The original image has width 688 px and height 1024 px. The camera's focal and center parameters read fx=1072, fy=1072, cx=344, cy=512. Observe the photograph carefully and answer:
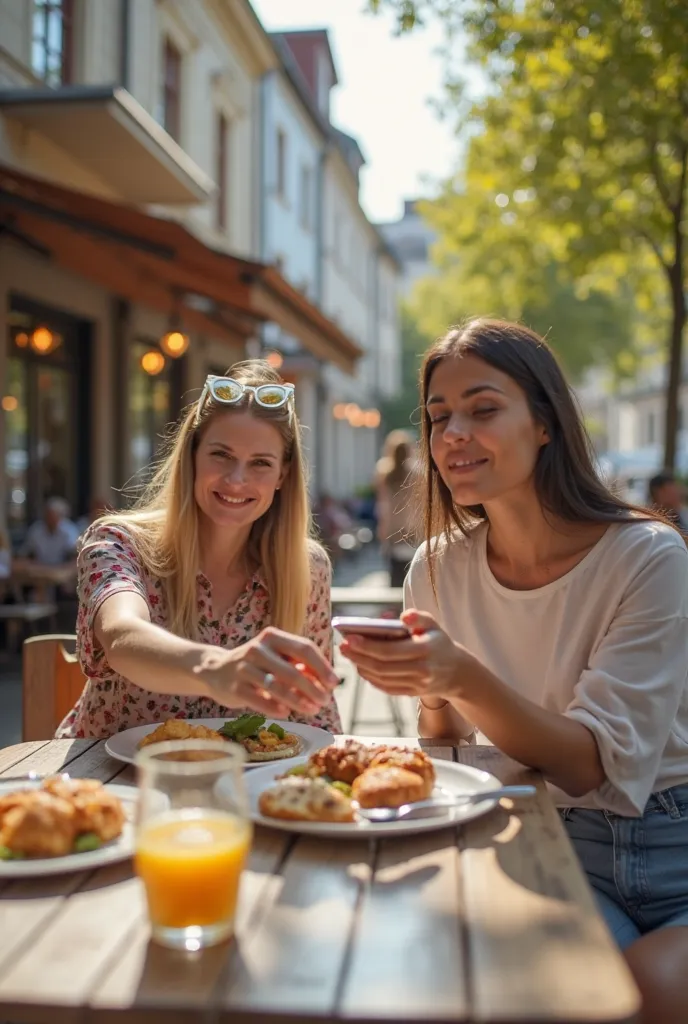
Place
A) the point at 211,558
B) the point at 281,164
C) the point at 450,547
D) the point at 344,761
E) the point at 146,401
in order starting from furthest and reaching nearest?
the point at 281,164
the point at 146,401
the point at 211,558
the point at 450,547
the point at 344,761

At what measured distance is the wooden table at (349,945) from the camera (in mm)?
1193

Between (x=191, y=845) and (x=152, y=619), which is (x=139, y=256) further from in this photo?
(x=191, y=845)

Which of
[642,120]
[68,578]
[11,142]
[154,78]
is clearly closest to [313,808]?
[68,578]

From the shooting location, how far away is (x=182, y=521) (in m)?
2.81

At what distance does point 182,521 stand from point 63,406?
8694 millimetres

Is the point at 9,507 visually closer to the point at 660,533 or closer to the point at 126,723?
the point at 126,723

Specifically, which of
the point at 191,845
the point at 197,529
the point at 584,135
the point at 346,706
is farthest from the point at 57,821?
the point at 584,135

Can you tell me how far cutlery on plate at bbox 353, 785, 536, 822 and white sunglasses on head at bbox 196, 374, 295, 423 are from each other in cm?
133

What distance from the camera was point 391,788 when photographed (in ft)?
5.97

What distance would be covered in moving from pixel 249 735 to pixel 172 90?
1366 centimetres

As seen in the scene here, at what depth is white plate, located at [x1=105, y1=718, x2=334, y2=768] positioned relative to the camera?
2.11 m

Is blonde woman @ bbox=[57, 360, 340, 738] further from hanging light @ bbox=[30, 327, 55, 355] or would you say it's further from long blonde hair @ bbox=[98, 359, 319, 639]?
hanging light @ bbox=[30, 327, 55, 355]

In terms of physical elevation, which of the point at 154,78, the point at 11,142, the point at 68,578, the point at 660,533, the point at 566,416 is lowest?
the point at 68,578

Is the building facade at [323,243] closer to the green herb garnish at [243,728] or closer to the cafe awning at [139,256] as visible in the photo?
the cafe awning at [139,256]
